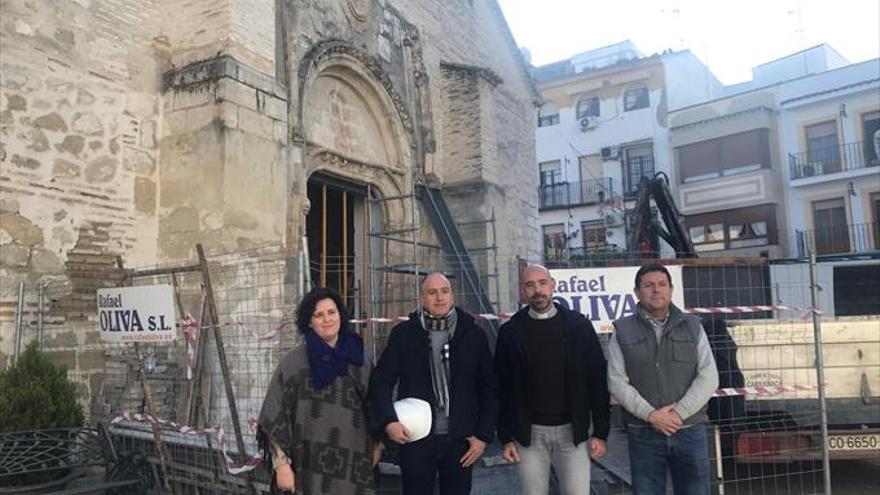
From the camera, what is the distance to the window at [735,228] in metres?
24.7

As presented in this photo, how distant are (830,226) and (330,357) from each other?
24318mm

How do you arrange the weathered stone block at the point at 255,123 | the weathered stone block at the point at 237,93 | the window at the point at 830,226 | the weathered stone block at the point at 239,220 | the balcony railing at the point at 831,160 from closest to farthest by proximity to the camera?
the weathered stone block at the point at 239,220
the weathered stone block at the point at 237,93
the weathered stone block at the point at 255,123
the balcony railing at the point at 831,160
the window at the point at 830,226

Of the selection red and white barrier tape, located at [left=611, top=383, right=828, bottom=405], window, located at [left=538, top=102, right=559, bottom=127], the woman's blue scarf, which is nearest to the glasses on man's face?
red and white barrier tape, located at [left=611, top=383, right=828, bottom=405]

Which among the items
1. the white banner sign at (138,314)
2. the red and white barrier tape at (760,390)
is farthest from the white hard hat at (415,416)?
the white banner sign at (138,314)

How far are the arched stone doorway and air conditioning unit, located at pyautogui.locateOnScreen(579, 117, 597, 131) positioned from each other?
61.1ft

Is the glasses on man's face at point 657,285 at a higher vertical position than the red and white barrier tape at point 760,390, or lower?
higher

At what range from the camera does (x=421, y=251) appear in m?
11.9

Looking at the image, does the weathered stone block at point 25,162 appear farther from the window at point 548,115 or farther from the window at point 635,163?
the window at point 548,115

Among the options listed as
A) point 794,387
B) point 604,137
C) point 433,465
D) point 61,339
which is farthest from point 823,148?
point 433,465

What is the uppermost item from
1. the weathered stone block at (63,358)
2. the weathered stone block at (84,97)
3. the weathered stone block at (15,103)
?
the weathered stone block at (84,97)

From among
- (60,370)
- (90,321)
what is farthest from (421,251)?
(60,370)

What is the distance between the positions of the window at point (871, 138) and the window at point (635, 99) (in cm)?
760

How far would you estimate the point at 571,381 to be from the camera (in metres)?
3.94

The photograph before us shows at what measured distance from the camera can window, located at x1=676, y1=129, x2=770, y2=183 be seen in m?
24.8
